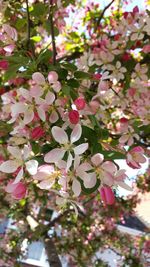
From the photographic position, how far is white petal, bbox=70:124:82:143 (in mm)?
1004

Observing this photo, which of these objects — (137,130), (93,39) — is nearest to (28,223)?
(93,39)

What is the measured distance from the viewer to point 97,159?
0.97 meters

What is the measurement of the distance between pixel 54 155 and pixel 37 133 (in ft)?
0.55

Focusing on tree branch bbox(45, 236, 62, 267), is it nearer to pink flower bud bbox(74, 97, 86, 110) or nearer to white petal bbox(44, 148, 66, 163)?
pink flower bud bbox(74, 97, 86, 110)

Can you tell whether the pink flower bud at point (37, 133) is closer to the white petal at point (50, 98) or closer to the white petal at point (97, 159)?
the white petal at point (50, 98)

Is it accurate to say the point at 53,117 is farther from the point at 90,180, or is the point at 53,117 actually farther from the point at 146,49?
the point at 146,49

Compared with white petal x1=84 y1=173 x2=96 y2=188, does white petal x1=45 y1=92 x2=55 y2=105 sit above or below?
above

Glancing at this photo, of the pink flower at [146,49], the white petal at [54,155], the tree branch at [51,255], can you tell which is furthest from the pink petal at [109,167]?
the tree branch at [51,255]

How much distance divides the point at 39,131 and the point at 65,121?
0.08 metres

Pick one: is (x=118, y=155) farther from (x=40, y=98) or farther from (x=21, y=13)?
(x=21, y=13)

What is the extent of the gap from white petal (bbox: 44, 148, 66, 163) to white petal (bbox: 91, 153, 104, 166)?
80 mm

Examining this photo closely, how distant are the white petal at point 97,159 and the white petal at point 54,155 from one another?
8cm

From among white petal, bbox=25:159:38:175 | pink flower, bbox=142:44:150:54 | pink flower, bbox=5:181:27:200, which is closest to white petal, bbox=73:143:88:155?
white petal, bbox=25:159:38:175

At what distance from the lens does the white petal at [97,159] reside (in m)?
0.97
